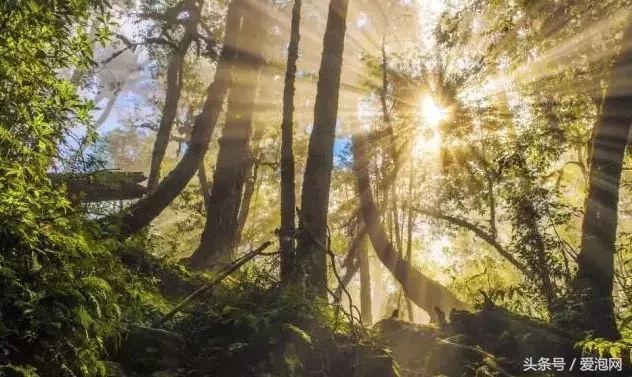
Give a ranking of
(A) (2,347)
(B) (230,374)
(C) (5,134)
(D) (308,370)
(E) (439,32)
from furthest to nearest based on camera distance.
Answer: (E) (439,32) → (D) (308,370) → (B) (230,374) → (C) (5,134) → (A) (2,347)

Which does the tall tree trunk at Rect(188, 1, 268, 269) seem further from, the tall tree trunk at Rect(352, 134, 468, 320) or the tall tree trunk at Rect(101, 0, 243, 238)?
the tall tree trunk at Rect(352, 134, 468, 320)

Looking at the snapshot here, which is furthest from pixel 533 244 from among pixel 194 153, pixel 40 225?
pixel 40 225

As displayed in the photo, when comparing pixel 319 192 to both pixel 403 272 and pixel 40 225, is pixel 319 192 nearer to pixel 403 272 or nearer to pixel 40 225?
pixel 40 225

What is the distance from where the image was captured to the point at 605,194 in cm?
913

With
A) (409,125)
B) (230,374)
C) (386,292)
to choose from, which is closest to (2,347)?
(230,374)

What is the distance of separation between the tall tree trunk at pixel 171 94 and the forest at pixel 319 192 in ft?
0.29

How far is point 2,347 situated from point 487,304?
889 centimetres

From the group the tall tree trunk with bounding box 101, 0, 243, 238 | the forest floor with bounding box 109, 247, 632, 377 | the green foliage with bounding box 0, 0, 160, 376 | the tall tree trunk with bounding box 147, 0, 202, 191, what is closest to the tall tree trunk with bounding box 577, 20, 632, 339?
the forest floor with bounding box 109, 247, 632, 377

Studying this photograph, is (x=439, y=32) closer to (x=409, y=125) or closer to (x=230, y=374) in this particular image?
(x=409, y=125)

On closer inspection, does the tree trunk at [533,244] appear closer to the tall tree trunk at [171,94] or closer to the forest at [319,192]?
the forest at [319,192]

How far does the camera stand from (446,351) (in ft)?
26.5

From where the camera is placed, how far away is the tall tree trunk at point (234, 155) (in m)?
13.1

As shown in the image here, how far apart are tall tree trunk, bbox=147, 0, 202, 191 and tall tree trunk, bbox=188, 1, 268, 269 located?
6.72 feet

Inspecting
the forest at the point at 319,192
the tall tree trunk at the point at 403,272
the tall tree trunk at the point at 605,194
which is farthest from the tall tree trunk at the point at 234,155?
the tall tree trunk at the point at 605,194
